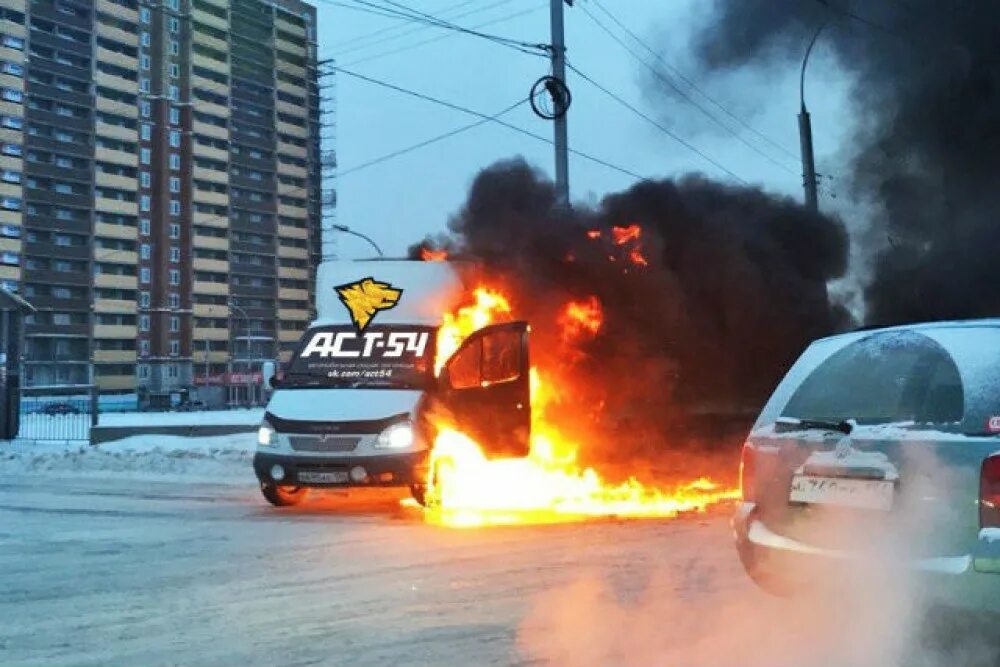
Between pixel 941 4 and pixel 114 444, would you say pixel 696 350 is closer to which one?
pixel 941 4

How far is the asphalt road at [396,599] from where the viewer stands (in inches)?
194

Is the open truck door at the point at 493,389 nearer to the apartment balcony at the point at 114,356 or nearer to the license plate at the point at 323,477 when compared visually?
the license plate at the point at 323,477

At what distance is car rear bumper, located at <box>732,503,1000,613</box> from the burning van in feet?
18.6

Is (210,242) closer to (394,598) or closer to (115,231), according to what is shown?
(115,231)

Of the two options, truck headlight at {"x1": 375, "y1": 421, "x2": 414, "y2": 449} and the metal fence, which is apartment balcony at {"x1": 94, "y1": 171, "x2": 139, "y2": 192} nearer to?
the metal fence

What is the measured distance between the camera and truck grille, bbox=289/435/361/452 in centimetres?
1020

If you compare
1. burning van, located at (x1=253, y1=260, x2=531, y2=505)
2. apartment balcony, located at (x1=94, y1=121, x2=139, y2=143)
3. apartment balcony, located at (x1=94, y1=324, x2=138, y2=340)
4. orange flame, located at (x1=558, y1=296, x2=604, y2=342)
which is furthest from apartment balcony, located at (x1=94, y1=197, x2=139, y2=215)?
burning van, located at (x1=253, y1=260, x2=531, y2=505)

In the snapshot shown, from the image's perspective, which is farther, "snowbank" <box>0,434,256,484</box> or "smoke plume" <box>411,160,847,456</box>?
"snowbank" <box>0,434,256,484</box>

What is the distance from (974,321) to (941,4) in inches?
615

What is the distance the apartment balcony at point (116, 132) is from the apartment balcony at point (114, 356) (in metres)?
18.4

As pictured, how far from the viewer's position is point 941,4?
708 inches


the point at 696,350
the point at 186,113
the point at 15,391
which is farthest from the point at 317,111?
the point at 696,350

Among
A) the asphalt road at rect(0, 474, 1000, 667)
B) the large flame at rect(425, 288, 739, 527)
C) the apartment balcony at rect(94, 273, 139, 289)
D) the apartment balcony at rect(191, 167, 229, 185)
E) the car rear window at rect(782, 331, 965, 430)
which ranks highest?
the apartment balcony at rect(191, 167, 229, 185)

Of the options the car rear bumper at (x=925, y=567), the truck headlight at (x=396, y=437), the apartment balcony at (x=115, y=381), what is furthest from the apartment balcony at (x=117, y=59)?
the car rear bumper at (x=925, y=567)
